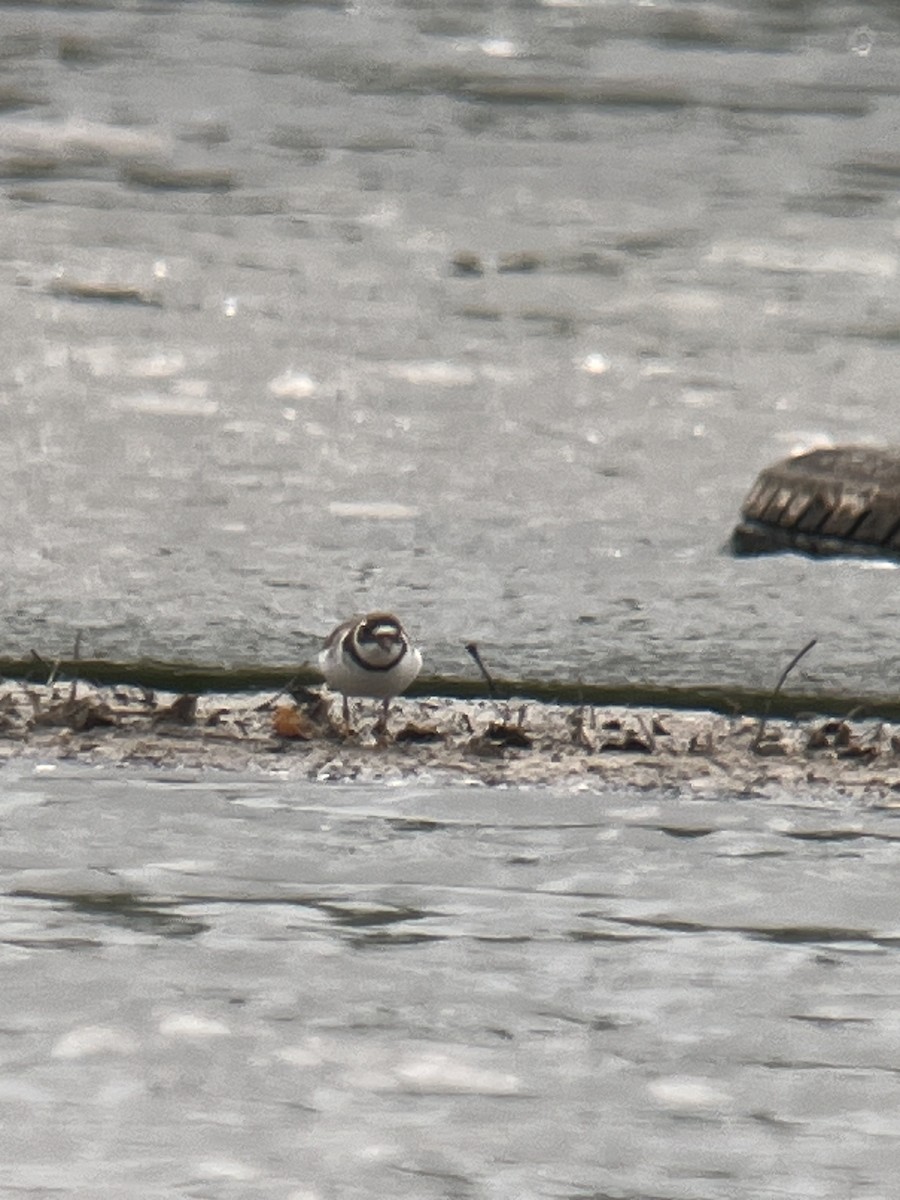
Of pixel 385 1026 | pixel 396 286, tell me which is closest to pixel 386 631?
pixel 385 1026

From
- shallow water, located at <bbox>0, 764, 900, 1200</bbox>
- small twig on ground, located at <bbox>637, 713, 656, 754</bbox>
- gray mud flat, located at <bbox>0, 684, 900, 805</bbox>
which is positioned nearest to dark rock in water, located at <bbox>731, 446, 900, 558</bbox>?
gray mud flat, located at <bbox>0, 684, 900, 805</bbox>

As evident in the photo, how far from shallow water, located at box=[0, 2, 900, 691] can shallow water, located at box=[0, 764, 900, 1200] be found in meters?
1.61

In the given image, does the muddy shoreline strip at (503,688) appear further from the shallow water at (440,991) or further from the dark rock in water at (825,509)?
the dark rock in water at (825,509)

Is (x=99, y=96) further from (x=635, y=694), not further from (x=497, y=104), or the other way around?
(x=635, y=694)

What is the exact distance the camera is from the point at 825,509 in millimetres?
8367

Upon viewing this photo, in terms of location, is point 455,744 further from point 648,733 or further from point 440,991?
point 440,991

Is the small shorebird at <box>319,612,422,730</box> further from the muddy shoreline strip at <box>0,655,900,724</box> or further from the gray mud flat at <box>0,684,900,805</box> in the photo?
the muddy shoreline strip at <box>0,655,900,724</box>

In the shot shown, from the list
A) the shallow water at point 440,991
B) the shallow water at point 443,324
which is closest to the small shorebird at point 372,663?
the shallow water at point 440,991

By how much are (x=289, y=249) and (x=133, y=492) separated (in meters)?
4.10

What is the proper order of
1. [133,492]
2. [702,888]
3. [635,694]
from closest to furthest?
1. [702,888]
2. [635,694]
3. [133,492]

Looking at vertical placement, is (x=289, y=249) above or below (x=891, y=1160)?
above

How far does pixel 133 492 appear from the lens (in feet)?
28.8

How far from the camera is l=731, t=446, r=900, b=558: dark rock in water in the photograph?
8.28 metres

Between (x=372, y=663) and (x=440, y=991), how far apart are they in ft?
5.85
